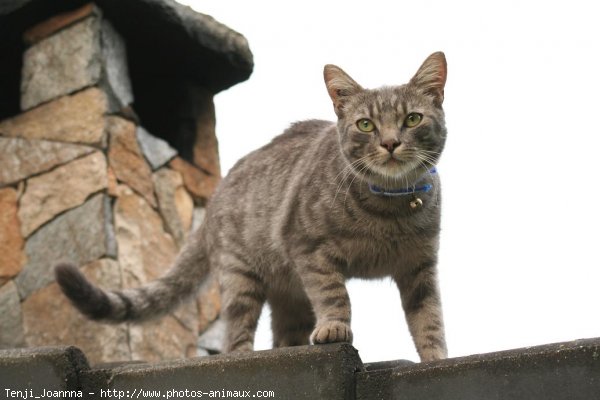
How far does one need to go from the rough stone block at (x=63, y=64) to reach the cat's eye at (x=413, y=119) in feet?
10.1

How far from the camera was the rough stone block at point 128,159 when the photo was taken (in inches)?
236

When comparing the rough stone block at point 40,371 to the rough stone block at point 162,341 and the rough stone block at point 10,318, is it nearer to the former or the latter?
the rough stone block at point 162,341

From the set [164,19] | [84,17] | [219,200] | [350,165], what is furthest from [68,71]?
[350,165]

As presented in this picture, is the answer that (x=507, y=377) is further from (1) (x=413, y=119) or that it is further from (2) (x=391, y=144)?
(1) (x=413, y=119)

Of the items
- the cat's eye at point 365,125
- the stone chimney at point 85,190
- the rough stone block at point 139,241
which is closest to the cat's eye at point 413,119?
the cat's eye at point 365,125

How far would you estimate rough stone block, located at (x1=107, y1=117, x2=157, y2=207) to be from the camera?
6004mm

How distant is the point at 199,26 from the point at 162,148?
94cm

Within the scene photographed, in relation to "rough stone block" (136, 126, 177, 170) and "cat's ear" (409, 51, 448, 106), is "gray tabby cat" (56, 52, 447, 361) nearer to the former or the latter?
"cat's ear" (409, 51, 448, 106)

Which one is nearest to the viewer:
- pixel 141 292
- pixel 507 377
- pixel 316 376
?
pixel 507 377

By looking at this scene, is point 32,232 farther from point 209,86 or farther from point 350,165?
point 350,165

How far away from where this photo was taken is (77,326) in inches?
218

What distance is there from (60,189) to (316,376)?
3912 millimetres

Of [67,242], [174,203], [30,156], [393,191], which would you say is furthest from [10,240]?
[393,191]

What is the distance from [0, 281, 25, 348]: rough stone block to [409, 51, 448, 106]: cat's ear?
3.25m
